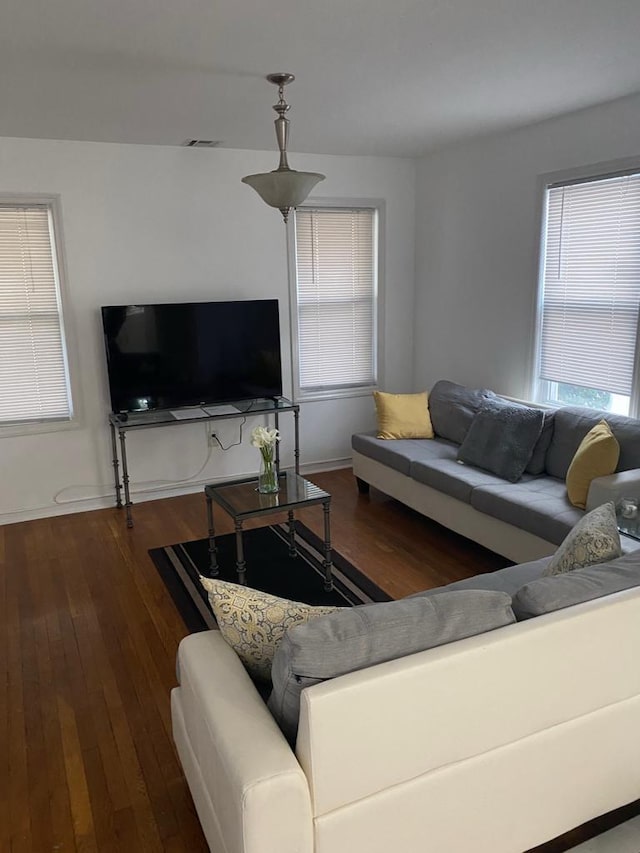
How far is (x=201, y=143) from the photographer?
4641mm

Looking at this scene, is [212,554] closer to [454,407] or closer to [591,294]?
[454,407]

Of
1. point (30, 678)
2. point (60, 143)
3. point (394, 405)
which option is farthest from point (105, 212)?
point (30, 678)

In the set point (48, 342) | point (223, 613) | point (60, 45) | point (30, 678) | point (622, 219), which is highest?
point (60, 45)

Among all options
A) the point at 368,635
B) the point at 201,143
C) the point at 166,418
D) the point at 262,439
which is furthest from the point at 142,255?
the point at 368,635

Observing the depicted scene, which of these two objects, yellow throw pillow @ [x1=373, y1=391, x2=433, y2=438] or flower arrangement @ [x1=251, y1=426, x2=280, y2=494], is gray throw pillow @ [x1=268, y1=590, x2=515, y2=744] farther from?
yellow throw pillow @ [x1=373, y1=391, x2=433, y2=438]

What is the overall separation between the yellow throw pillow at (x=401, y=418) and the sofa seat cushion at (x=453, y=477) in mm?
586

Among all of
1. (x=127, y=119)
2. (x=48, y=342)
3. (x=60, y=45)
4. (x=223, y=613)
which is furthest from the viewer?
(x=48, y=342)

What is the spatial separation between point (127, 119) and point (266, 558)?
2.73 m

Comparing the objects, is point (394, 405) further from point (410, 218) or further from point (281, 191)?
point (281, 191)

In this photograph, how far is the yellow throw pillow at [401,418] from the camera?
16.4ft

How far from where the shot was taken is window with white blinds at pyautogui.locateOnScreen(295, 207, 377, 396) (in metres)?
5.44

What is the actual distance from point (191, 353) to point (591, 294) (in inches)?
108

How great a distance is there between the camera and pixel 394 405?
16.5 ft

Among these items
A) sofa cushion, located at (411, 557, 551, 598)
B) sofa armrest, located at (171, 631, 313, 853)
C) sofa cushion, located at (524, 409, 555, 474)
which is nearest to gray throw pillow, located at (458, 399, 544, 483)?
sofa cushion, located at (524, 409, 555, 474)
